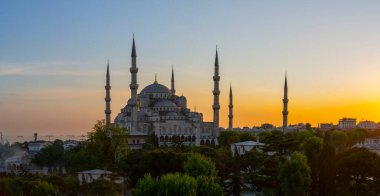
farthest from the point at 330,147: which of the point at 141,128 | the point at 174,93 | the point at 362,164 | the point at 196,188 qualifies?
the point at 174,93

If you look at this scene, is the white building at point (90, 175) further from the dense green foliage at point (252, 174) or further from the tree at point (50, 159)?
the tree at point (50, 159)

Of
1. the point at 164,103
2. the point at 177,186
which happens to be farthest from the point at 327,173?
the point at 164,103

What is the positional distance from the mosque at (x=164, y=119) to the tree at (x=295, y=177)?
3673 cm

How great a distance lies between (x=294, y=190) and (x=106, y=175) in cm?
1089

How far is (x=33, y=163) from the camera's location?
49188mm

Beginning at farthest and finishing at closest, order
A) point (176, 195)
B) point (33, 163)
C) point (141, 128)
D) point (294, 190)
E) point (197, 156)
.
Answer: point (141, 128)
point (33, 163)
point (197, 156)
point (294, 190)
point (176, 195)

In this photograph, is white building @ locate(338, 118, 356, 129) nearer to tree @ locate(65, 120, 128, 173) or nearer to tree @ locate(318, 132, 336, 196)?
tree @ locate(65, 120, 128, 173)

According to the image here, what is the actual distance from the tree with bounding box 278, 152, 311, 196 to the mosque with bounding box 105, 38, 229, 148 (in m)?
36.7

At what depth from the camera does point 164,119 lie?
6825 cm

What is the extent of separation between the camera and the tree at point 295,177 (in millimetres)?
23753

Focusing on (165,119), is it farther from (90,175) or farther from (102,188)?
(102,188)

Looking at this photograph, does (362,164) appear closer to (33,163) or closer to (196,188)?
(196,188)

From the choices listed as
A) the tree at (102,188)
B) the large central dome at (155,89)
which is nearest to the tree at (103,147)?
the tree at (102,188)

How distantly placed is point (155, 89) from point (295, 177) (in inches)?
2034
